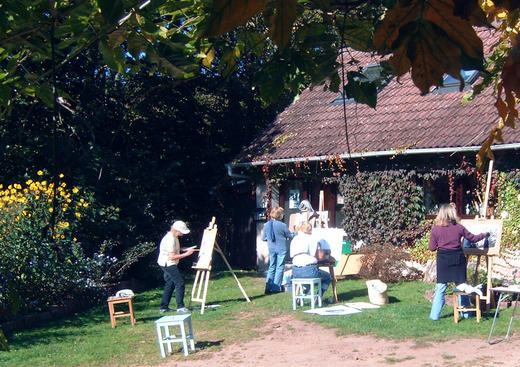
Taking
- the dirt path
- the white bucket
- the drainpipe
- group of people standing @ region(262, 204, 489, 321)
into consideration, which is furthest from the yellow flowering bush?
the drainpipe

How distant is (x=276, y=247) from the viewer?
13477 mm

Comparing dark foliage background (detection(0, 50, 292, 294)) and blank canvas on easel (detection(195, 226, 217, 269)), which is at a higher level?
dark foliage background (detection(0, 50, 292, 294))

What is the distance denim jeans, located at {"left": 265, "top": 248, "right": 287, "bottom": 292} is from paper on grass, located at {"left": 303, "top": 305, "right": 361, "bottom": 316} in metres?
2.16

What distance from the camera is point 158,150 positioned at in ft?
61.4

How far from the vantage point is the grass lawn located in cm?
877

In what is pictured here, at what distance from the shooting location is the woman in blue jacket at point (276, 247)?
44.2 feet

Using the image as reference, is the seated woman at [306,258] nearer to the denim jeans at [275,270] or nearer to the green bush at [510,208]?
the denim jeans at [275,270]

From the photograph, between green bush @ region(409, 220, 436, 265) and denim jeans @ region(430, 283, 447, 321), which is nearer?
denim jeans @ region(430, 283, 447, 321)

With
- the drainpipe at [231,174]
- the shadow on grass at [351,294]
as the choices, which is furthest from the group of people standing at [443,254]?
the drainpipe at [231,174]

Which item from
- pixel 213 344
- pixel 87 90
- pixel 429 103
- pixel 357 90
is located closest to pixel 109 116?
pixel 87 90

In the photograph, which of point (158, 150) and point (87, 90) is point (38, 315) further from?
point (158, 150)

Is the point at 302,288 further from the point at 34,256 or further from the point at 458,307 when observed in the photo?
the point at 34,256

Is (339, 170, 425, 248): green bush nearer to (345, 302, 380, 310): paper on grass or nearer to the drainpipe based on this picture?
the drainpipe

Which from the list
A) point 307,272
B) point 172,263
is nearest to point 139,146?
point 172,263
